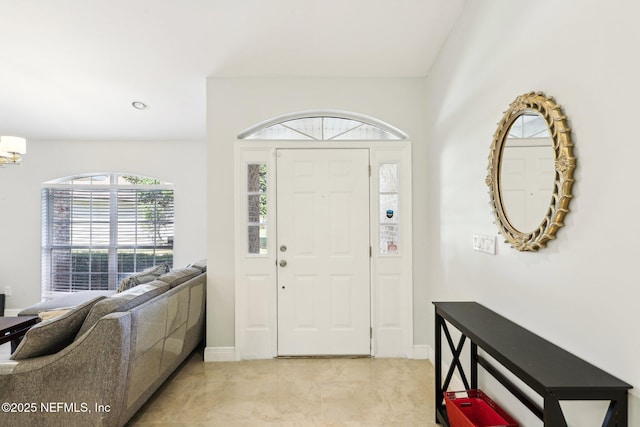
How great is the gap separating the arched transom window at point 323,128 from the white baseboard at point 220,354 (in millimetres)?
2061

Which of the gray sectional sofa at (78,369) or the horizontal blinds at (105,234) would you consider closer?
the gray sectional sofa at (78,369)

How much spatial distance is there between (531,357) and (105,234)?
5.31 m

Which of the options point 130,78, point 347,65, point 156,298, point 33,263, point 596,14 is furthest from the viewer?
point 33,263

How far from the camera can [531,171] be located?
1420mm

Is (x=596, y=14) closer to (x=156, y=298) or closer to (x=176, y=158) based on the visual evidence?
(x=156, y=298)

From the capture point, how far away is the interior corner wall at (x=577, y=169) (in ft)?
3.28

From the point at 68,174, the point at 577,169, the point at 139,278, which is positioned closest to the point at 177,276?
the point at 139,278

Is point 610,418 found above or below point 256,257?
below

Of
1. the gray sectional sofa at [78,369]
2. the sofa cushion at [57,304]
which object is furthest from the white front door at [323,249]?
the sofa cushion at [57,304]

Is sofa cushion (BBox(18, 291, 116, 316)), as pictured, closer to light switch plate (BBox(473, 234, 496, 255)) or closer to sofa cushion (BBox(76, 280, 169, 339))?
sofa cushion (BBox(76, 280, 169, 339))

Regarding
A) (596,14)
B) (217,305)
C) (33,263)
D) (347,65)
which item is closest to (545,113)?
(596,14)

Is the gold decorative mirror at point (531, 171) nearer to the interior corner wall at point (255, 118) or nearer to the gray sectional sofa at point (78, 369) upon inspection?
the interior corner wall at point (255, 118)

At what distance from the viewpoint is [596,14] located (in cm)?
111

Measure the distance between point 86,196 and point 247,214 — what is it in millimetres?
3262
